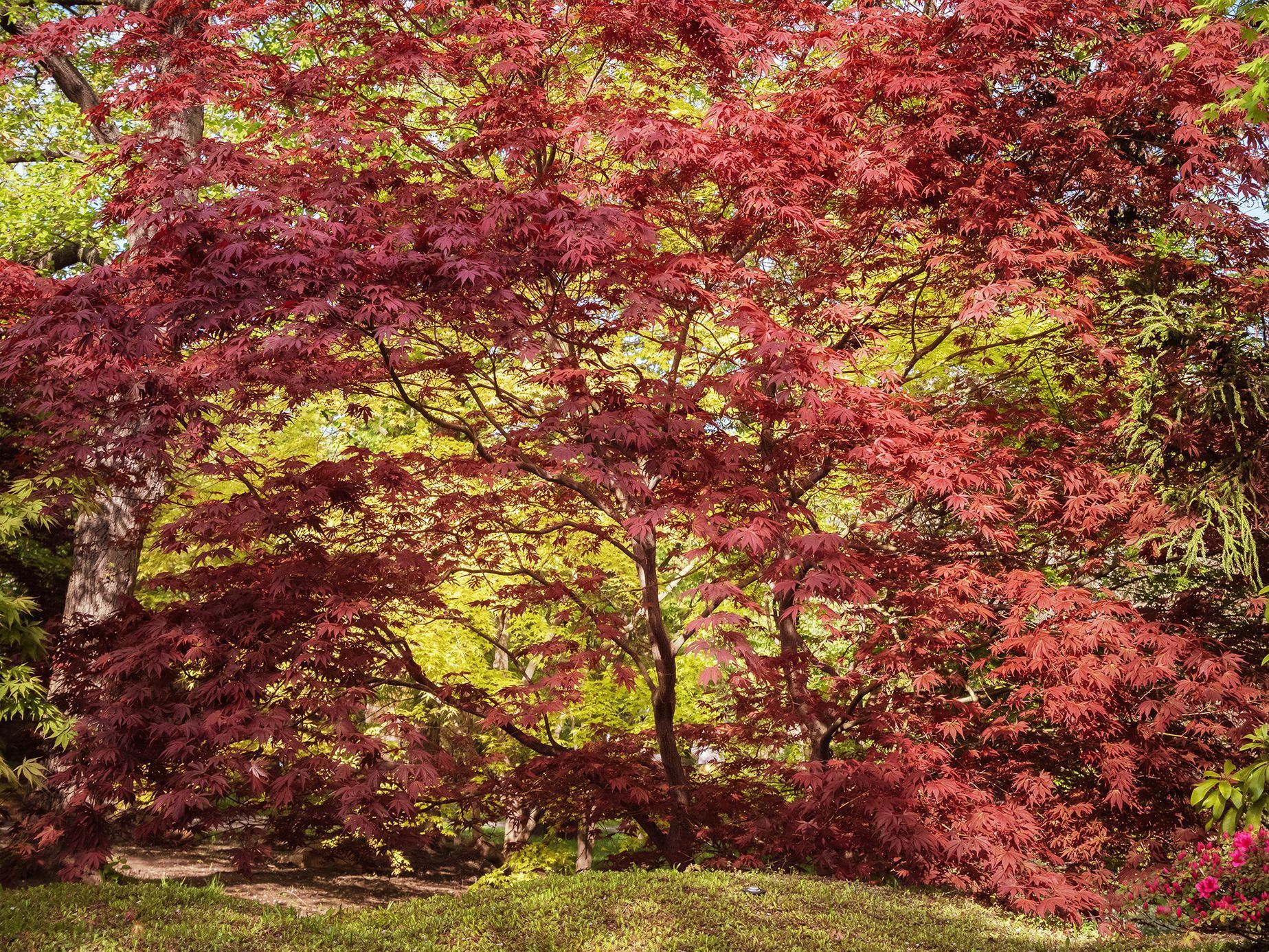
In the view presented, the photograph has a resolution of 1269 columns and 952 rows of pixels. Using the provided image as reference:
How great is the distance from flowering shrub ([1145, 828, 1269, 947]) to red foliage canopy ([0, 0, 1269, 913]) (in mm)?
508

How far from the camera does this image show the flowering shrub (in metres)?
5.29

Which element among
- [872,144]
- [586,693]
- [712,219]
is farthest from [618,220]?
[586,693]

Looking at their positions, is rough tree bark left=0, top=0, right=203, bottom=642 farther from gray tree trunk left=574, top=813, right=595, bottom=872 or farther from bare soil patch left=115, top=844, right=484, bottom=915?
gray tree trunk left=574, top=813, right=595, bottom=872

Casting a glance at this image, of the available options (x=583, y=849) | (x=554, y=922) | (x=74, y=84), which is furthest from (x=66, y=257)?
(x=554, y=922)

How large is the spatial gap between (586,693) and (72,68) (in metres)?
8.11

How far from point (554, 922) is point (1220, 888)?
4.21m

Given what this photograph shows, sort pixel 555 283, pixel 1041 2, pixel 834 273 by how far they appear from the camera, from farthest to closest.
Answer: pixel 834 273 → pixel 1041 2 → pixel 555 283

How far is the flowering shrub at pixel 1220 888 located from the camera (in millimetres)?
5289

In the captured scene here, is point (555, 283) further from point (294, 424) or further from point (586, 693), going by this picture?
point (294, 424)

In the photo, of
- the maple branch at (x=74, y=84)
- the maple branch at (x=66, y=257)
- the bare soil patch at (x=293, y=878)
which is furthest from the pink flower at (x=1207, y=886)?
the maple branch at (x=66, y=257)

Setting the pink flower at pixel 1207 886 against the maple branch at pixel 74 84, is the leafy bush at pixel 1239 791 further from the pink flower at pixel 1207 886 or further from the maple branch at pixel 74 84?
the maple branch at pixel 74 84

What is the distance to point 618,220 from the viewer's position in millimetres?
5871

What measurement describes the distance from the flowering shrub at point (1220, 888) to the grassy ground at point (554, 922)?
15.6 inches

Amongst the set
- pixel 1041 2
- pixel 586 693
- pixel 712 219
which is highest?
pixel 1041 2
